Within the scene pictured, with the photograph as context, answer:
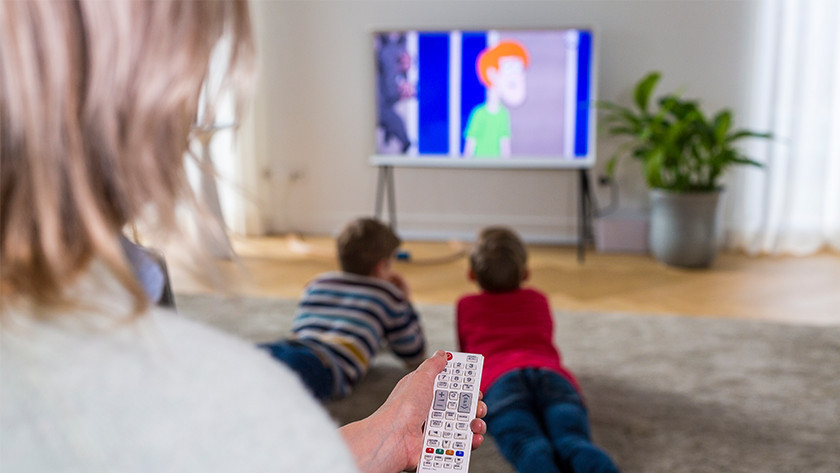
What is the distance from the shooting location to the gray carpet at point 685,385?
1.61 m

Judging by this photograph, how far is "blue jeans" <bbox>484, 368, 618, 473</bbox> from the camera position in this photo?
1.30m

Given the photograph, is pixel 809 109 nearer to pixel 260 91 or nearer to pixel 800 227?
pixel 800 227

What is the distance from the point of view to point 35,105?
1.21 feet

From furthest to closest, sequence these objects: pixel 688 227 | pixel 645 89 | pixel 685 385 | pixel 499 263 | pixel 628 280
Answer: pixel 645 89 < pixel 688 227 < pixel 628 280 < pixel 685 385 < pixel 499 263

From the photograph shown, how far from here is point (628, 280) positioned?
10.3 ft

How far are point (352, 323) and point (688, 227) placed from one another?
194 cm

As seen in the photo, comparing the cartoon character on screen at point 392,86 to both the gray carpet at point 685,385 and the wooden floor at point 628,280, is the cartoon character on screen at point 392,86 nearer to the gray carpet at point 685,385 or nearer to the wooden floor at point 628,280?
the wooden floor at point 628,280

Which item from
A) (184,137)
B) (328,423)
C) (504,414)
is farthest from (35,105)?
(504,414)

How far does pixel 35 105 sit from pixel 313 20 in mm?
3858

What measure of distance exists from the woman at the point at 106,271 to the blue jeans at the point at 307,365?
4.21 feet

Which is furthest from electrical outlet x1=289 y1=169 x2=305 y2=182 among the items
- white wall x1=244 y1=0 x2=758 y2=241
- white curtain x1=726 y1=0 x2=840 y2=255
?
white curtain x1=726 y1=0 x2=840 y2=255

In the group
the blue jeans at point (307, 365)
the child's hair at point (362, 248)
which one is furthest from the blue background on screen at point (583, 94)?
the blue jeans at point (307, 365)

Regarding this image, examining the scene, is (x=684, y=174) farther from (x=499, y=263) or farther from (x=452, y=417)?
(x=452, y=417)

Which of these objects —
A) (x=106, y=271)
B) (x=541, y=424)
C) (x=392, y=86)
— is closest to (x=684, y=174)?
(x=392, y=86)
